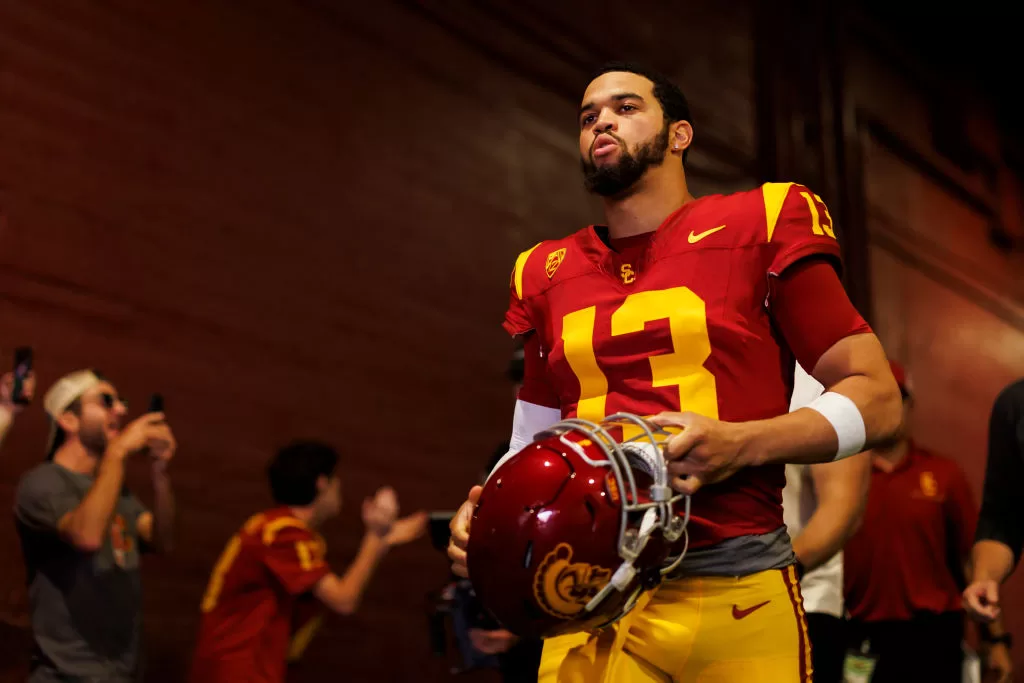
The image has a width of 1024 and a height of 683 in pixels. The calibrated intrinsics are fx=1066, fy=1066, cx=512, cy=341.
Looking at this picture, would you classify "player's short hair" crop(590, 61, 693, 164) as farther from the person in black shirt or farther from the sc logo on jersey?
the person in black shirt

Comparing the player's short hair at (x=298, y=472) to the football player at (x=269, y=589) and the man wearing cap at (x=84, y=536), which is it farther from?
the man wearing cap at (x=84, y=536)

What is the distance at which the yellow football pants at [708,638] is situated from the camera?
68.0 inches

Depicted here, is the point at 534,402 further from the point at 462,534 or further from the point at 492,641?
the point at 492,641

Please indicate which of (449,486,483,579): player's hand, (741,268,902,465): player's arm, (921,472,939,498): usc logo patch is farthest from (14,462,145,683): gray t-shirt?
(921,472,939,498): usc logo patch

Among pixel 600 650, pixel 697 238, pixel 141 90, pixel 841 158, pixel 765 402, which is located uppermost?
pixel 841 158

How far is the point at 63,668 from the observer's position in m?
3.39

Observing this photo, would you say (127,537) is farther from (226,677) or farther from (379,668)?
(379,668)

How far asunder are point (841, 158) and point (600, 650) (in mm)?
6734

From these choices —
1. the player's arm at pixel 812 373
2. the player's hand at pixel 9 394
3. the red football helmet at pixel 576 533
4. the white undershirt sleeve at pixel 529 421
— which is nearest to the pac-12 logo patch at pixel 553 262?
the white undershirt sleeve at pixel 529 421

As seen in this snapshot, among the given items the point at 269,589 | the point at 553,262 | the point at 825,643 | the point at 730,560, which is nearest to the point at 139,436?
the point at 269,589

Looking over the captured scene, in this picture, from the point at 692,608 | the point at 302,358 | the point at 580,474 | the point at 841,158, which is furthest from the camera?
the point at 841,158

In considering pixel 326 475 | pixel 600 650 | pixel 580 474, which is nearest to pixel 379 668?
pixel 326 475

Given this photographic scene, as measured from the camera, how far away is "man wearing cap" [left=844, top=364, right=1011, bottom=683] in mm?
4078

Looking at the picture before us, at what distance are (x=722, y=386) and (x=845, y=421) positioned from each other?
0.75ft
